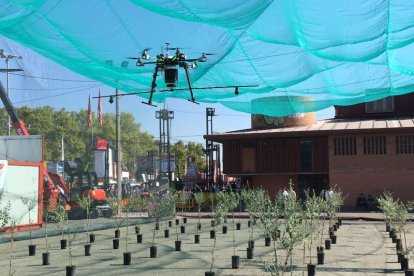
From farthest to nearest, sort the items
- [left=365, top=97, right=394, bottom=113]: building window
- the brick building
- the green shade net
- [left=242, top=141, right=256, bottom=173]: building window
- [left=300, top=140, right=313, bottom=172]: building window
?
[left=365, top=97, right=394, bottom=113]: building window, [left=242, top=141, right=256, bottom=173]: building window, [left=300, top=140, right=313, bottom=172]: building window, the brick building, the green shade net

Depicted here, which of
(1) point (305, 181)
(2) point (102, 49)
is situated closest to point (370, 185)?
(1) point (305, 181)

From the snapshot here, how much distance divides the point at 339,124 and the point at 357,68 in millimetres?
29224

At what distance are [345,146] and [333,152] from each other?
2.97ft

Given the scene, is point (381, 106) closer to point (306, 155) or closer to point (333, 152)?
point (333, 152)

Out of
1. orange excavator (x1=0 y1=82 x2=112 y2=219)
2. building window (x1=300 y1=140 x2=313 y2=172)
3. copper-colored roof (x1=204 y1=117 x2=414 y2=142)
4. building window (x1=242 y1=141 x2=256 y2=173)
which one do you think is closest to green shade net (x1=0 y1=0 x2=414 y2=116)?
orange excavator (x1=0 y1=82 x2=112 y2=219)

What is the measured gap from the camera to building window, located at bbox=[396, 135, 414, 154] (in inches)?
1396

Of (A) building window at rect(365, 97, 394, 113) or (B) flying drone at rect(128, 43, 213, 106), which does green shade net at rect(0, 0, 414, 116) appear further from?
(A) building window at rect(365, 97, 394, 113)

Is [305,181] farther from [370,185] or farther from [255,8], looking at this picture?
[255,8]

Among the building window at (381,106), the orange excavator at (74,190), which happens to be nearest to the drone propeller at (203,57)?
the orange excavator at (74,190)

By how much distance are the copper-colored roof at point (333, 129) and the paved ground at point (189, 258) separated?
54.4ft

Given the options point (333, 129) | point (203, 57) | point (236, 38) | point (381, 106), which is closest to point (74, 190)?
point (333, 129)

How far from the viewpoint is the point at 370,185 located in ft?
119

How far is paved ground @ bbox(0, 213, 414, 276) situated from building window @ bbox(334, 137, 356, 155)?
689 inches

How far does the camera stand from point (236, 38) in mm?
8422
